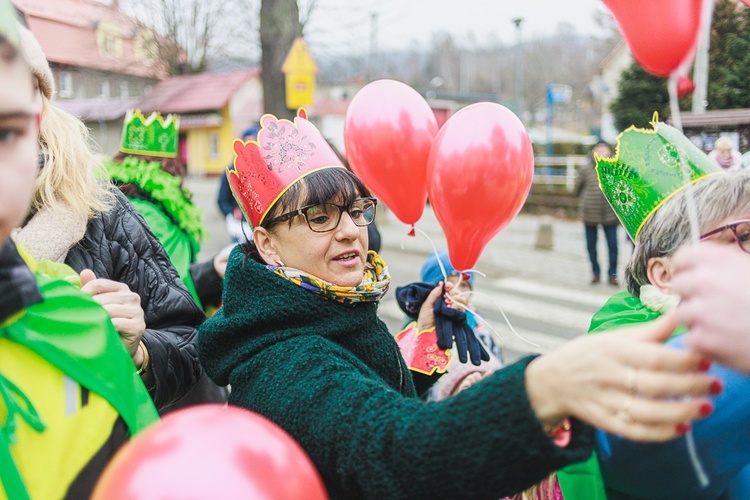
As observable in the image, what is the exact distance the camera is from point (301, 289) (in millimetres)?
1500

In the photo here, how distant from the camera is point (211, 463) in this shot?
798mm

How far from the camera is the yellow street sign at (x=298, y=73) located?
345 inches

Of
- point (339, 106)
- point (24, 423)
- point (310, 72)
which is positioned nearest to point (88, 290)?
point (24, 423)

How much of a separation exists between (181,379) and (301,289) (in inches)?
19.9

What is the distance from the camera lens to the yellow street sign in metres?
8.77

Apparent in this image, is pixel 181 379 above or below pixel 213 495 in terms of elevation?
below

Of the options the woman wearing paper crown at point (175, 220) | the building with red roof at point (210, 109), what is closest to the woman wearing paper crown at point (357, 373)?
the woman wearing paper crown at point (175, 220)

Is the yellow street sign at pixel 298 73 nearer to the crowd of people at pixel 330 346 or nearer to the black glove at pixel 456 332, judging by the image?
the black glove at pixel 456 332

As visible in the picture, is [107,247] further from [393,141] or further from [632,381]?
[632,381]

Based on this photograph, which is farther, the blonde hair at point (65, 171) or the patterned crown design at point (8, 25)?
the blonde hair at point (65, 171)

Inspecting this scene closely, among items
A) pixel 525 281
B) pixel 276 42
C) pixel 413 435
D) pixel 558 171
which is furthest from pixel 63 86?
pixel 558 171

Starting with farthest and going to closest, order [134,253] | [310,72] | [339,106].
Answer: [339,106]
[310,72]
[134,253]

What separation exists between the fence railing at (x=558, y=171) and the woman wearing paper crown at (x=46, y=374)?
16.1m

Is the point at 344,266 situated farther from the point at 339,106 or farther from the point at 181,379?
the point at 339,106
